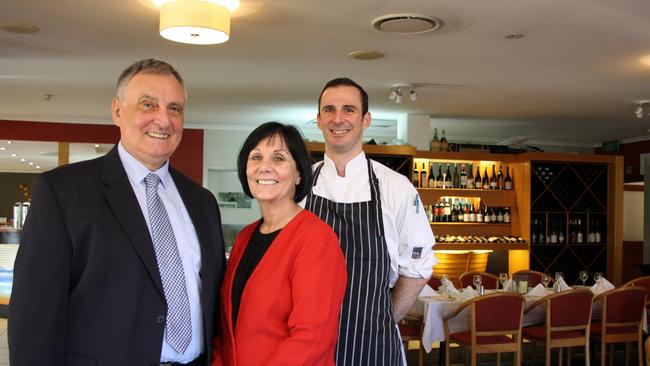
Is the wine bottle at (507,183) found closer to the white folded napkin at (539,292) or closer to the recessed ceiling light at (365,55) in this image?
the white folded napkin at (539,292)

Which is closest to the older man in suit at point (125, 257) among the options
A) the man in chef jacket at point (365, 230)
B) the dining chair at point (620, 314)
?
the man in chef jacket at point (365, 230)

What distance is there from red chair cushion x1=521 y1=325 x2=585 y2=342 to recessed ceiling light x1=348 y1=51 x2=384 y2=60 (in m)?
2.81

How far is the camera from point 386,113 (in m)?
9.62

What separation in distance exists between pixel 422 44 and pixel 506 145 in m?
5.48

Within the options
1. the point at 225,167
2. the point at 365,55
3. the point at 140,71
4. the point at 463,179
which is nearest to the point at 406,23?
the point at 365,55

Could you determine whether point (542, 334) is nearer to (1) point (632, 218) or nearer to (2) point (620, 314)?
(2) point (620, 314)

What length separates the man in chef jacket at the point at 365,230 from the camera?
235 cm

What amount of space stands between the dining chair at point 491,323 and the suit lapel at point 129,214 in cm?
388

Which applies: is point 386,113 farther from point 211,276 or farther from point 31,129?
point 211,276

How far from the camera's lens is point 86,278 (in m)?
1.67

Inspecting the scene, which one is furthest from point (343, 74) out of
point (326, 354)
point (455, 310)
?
point (326, 354)

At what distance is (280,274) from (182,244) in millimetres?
343

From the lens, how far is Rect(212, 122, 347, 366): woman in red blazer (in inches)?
70.0

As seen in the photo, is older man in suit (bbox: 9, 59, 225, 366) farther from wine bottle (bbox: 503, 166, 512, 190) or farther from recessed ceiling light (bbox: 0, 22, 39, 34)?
wine bottle (bbox: 503, 166, 512, 190)
